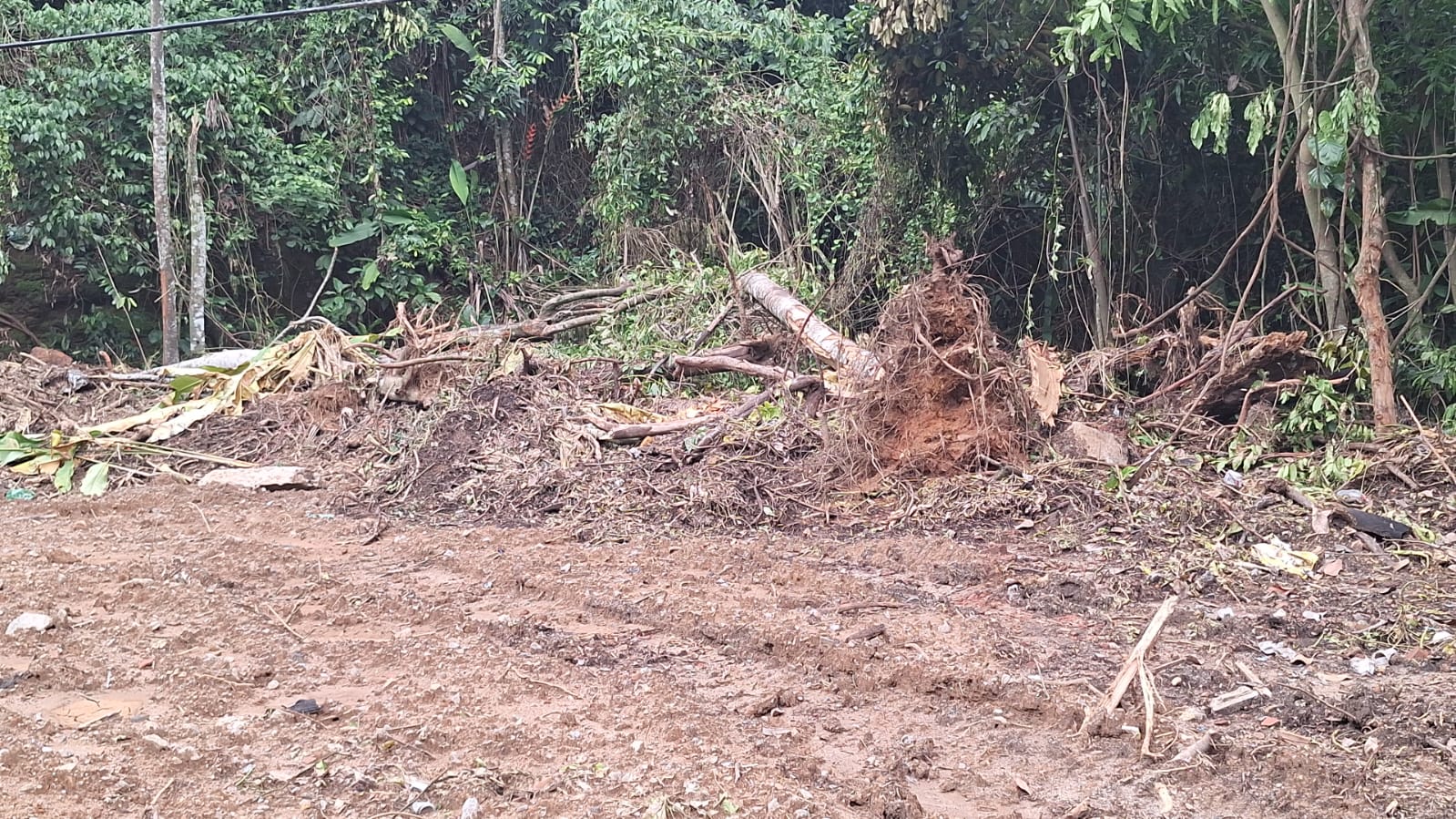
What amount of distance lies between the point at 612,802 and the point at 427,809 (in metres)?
0.43

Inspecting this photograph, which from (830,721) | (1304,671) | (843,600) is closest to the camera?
(830,721)

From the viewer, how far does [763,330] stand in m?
9.20

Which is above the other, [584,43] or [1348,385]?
[584,43]

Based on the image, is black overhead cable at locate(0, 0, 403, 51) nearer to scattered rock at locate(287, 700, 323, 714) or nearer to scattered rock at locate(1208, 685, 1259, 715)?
scattered rock at locate(287, 700, 323, 714)

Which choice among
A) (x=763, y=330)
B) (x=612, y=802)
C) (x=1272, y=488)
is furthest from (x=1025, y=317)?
(x=612, y=802)

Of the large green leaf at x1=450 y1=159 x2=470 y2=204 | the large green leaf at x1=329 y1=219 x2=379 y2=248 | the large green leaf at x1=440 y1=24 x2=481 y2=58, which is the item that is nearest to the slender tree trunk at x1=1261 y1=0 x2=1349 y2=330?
the large green leaf at x1=440 y1=24 x2=481 y2=58

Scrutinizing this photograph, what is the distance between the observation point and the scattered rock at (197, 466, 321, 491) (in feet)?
22.2

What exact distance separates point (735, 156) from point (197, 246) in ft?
21.1

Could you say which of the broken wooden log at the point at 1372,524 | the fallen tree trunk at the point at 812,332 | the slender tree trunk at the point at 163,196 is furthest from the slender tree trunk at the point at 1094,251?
the slender tree trunk at the point at 163,196

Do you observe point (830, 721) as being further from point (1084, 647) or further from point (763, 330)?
point (763, 330)

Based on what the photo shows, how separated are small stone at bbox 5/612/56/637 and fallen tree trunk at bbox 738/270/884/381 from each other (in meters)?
4.09

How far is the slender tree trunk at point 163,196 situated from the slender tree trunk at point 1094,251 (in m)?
9.31

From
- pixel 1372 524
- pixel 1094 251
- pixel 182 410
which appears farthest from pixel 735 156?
pixel 1372 524

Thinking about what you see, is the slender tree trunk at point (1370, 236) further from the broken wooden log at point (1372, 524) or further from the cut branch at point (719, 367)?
the cut branch at point (719, 367)
